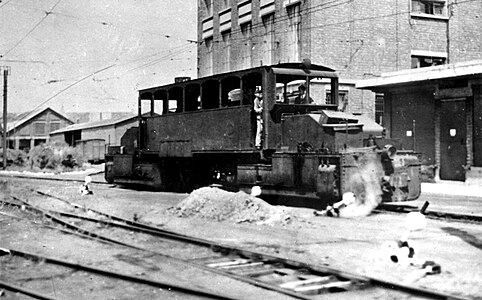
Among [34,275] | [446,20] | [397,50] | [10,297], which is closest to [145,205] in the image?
[34,275]

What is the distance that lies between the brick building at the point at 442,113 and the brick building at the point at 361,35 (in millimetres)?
3110

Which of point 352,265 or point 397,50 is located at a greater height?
point 397,50

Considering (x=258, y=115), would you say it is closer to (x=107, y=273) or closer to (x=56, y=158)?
(x=107, y=273)

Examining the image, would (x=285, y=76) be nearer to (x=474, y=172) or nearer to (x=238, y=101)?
(x=238, y=101)

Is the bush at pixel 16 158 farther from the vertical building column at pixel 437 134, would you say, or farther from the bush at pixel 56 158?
the vertical building column at pixel 437 134

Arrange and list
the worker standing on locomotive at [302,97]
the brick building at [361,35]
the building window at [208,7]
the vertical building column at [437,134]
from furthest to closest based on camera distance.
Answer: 1. the building window at [208,7]
2. the brick building at [361,35]
3. the vertical building column at [437,134]
4. the worker standing on locomotive at [302,97]

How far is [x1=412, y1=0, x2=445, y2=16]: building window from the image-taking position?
1033 inches

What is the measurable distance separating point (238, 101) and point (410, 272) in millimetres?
8464

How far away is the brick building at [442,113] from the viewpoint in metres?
17.9

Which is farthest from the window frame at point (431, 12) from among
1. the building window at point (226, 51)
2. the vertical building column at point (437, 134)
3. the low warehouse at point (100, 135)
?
Result: the low warehouse at point (100, 135)

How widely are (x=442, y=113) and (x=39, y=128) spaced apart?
183ft

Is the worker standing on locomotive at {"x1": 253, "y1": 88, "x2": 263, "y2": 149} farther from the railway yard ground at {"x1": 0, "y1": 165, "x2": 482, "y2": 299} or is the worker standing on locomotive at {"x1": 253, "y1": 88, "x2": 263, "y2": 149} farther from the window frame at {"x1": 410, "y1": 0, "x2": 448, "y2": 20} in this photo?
the window frame at {"x1": 410, "y1": 0, "x2": 448, "y2": 20}

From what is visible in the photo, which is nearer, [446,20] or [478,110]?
[478,110]

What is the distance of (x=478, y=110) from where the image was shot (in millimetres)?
17891
